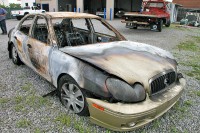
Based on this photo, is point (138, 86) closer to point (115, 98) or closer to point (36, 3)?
point (115, 98)

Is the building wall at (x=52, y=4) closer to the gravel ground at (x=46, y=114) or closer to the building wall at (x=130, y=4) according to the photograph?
the building wall at (x=130, y=4)

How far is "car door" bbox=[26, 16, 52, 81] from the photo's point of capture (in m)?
3.56

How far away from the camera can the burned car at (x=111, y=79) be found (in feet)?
8.19

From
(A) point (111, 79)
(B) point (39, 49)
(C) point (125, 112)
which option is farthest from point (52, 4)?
(C) point (125, 112)

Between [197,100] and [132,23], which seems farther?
[132,23]

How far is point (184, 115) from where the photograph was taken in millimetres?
3293

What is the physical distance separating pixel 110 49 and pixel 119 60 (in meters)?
0.48

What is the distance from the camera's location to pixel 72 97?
10.1 ft

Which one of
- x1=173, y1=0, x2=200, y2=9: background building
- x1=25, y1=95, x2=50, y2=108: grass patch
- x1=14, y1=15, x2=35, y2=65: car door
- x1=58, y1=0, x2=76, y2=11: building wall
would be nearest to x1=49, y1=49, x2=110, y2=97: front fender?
x1=25, y1=95, x2=50, y2=108: grass patch

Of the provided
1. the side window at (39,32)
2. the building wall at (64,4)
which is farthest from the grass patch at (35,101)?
the building wall at (64,4)

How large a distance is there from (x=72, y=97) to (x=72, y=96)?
0.07ft

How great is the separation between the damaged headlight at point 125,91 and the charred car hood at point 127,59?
0.28 feet

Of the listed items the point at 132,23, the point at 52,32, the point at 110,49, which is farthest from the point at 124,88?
the point at 132,23

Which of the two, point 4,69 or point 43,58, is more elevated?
point 43,58
